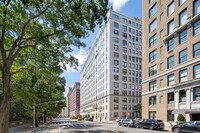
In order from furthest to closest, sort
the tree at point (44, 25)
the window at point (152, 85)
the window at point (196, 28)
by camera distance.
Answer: the window at point (152, 85)
the window at point (196, 28)
the tree at point (44, 25)

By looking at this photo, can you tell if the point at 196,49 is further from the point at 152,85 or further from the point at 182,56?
the point at 152,85

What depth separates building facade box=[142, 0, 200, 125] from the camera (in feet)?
77.6

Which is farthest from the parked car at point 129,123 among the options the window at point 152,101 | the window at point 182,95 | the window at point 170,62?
the window at point 170,62

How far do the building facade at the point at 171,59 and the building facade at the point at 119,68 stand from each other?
97.1 ft

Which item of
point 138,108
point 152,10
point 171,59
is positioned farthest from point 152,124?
point 138,108

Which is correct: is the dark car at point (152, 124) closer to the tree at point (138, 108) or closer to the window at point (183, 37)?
the window at point (183, 37)

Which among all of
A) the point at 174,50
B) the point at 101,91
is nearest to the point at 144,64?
the point at 174,50

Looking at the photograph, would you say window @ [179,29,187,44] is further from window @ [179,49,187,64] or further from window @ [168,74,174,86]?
window @ [168,74,174,86]

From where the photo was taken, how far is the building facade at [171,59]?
77.6 ft

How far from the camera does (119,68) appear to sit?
6875 centimetres

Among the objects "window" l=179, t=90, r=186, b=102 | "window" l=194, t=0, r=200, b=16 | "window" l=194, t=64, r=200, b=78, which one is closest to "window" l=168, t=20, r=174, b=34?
"window" l=194, t=0, r=200, b=16

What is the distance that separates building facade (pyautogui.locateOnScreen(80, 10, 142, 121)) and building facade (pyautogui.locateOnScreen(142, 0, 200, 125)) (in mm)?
29599

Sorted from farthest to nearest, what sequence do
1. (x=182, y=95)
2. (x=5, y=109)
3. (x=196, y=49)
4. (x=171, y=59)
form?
(x=171, y=59) < (x=182, y=95) < (x=196, y=49) < (x=5, y=109)

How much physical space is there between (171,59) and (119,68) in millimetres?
40098
